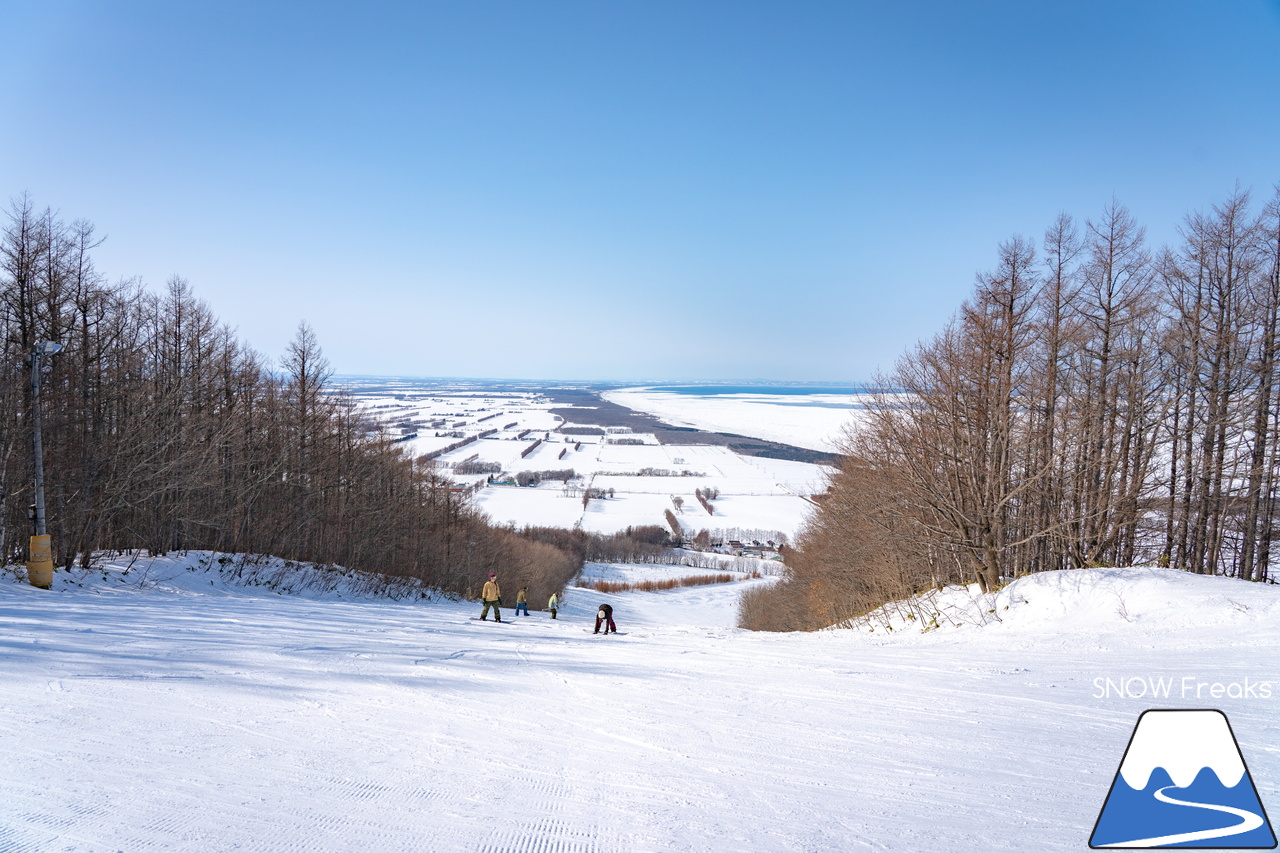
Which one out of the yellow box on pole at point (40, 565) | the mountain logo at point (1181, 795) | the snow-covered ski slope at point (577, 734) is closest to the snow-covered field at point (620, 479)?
the yellow box on pole at point (40, 565)

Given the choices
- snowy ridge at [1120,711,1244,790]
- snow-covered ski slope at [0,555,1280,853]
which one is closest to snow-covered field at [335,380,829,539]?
snow-covered ski slope at [0,555,1280,853]

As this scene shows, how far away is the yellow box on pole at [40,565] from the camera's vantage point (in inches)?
421

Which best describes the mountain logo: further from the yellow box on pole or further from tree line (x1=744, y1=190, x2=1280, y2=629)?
the yellow box on pole

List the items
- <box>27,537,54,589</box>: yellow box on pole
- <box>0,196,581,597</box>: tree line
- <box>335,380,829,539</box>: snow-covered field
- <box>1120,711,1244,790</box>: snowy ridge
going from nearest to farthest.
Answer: <box>1120,711,1244,790</box>: snowy ridge
<box>27,537,54,589</box>: yellow box on pole
<box>0,196,581,597</box>: tree line
<box>335,380,829,539</box>: snow-covered field

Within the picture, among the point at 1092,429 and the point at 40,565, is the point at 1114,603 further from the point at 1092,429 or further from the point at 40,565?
the point at 40,565

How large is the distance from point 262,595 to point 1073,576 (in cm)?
1824

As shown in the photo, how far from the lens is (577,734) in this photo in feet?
15.9

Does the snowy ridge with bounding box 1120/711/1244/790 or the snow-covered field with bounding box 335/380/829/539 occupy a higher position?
the snowy ridge with bounding box 1120/711/1244/790

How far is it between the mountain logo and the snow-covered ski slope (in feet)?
1.15

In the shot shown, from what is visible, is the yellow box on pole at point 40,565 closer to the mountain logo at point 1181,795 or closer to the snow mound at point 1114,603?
the mountain logo at point 1181,795

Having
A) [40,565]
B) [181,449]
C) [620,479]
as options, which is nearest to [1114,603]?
[40,565]

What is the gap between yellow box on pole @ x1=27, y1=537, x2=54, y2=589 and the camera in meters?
10.7

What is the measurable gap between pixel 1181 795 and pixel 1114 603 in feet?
25.5

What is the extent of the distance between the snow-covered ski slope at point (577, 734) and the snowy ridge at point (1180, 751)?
20.2 inches
